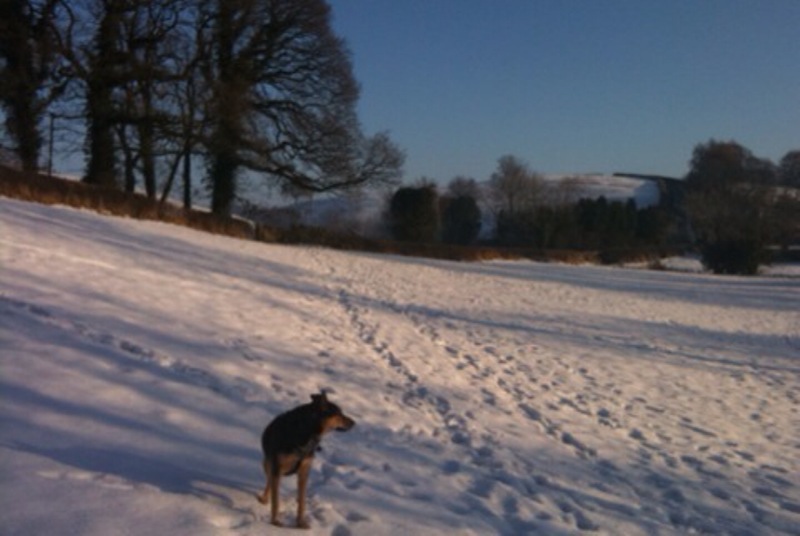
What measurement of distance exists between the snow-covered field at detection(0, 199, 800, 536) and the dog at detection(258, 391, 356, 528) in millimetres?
311

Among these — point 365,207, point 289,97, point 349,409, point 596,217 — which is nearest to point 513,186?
point 596,217

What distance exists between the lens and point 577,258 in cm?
4278

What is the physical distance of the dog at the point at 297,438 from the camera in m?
3.79

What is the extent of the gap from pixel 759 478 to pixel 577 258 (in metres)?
37.6

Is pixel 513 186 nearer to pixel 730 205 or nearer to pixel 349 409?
pixel 730 205

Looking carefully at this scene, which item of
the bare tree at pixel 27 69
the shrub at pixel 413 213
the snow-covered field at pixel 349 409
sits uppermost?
the bare tree at pixel 27 69

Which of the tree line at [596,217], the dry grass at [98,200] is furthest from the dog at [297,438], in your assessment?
the tree line at [596,217]

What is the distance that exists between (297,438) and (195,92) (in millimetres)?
22215

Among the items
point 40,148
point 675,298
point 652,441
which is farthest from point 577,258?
point 652,441

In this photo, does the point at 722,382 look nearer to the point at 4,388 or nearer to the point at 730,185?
the point at 4,388

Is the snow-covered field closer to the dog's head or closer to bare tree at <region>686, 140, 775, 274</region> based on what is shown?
the dog's head

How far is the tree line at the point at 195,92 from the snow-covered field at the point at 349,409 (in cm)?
1106

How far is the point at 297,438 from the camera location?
3.79 metres

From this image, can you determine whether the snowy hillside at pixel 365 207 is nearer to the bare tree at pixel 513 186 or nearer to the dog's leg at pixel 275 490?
the bare tree at pixel 513 186
